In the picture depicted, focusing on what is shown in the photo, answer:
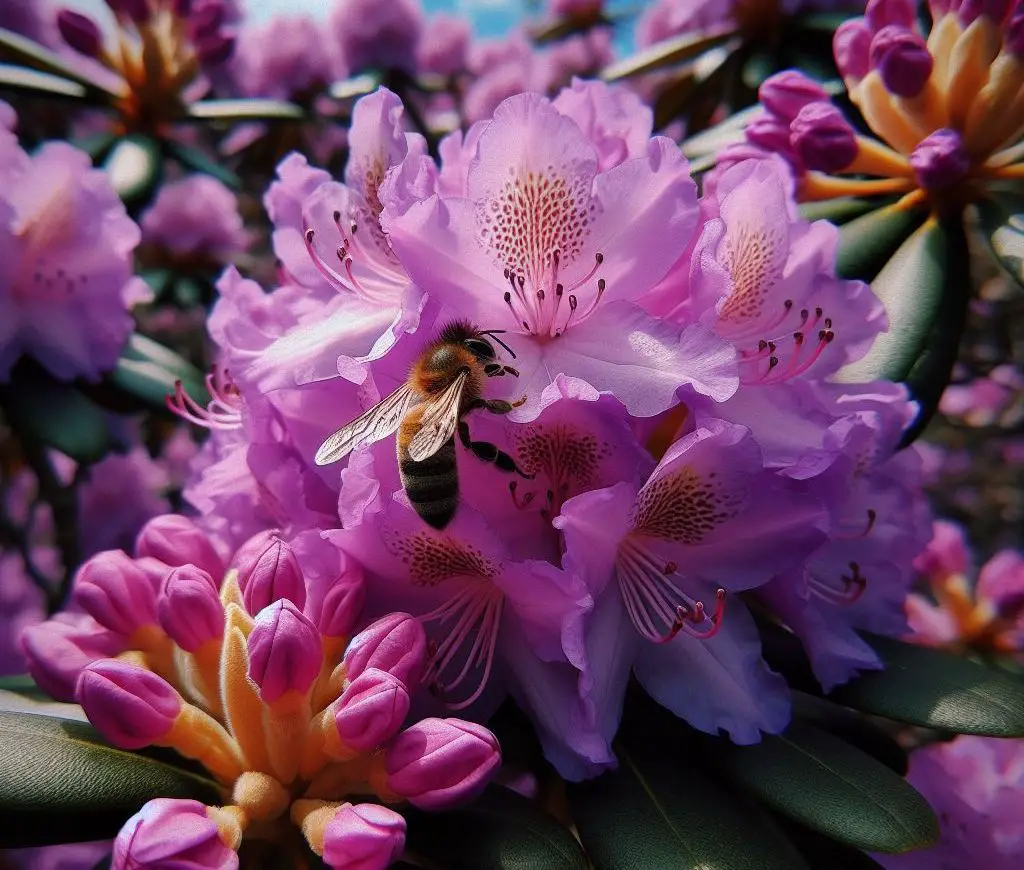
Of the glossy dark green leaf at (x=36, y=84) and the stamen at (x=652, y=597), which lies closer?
the stamen at (x=652, y=597)

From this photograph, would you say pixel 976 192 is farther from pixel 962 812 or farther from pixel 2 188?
pixel 2 188

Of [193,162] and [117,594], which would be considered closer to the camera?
[117,594]

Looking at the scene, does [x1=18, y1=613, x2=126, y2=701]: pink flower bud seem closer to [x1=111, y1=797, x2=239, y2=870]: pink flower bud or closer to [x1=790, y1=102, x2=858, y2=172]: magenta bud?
[x1=111, y1=797, x2=239, y2=870]: pink flower bud

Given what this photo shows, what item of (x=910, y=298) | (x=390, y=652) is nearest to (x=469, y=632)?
(x=390, y=652)

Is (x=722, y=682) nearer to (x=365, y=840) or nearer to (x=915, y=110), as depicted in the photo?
(x=365, y=840)

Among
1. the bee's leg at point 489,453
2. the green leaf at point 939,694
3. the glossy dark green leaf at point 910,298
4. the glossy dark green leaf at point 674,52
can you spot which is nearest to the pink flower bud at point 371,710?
the bee's leg at point 489,453

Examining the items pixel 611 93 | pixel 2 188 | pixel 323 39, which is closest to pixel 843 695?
pixel 611 93

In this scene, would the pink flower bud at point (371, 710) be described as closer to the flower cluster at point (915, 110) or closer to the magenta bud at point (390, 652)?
the magenta bud at point (390, 652)
